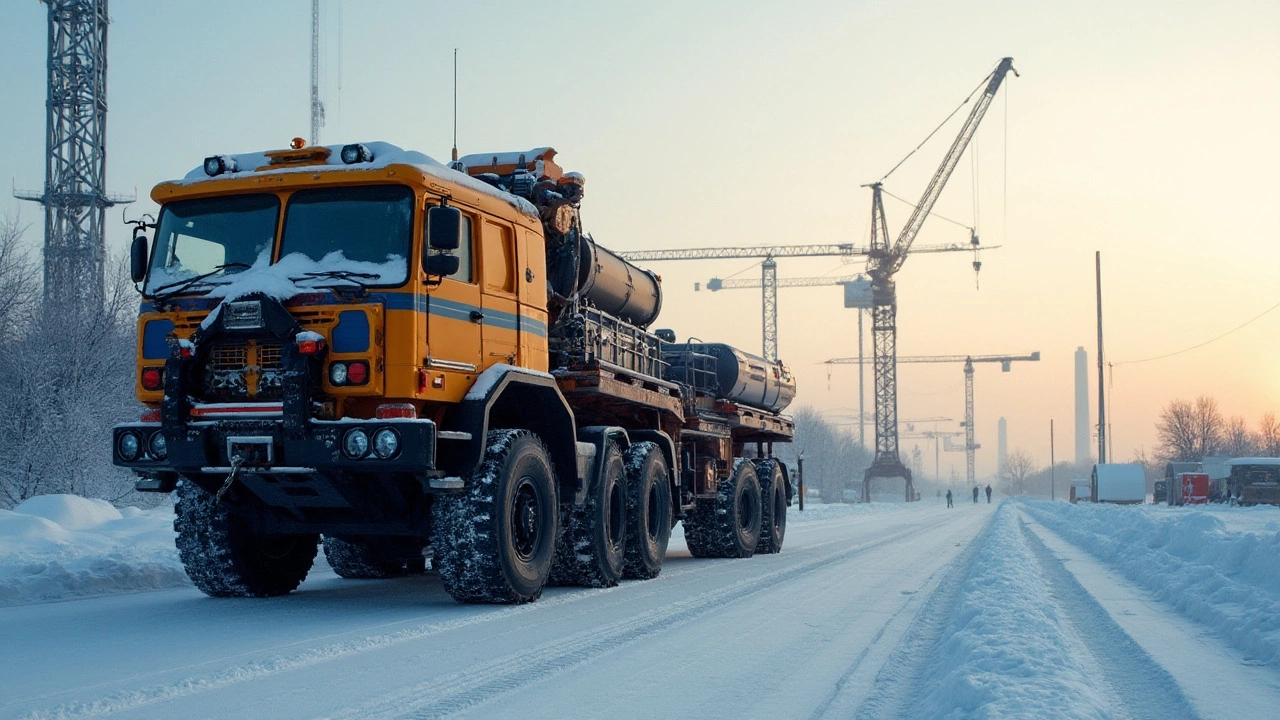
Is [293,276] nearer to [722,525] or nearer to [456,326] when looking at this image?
[456,326]

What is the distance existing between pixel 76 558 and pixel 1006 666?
9.43 m

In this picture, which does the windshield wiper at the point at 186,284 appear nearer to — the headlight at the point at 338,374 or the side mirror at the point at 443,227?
the headlight at the point at 338,374

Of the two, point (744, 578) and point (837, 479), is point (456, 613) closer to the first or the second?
point (744, 578)

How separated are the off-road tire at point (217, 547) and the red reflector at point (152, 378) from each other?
3.81ft

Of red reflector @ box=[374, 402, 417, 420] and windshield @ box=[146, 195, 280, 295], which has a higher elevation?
windshield @ box=[146, 195, 280, 295]

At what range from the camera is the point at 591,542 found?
36.9ft

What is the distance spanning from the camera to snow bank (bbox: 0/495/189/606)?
10.4 metres

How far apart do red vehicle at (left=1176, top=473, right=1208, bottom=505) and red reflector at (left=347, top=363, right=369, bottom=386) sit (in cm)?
6168

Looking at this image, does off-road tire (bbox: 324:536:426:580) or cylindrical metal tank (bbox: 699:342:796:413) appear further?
cylindrical metal tank (bbox: 699:342:796:413)

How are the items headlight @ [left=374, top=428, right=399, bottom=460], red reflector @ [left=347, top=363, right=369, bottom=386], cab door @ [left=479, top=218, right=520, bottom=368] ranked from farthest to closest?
cab door @ [left=479, top=218, right=520, bottom=368] < red reflector @ [left=347, top=363, right=369, bottom=386] < headlight @ [left=374, top=428, right=399, bottom=460]

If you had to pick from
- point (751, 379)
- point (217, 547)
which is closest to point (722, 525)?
point (751, 379)

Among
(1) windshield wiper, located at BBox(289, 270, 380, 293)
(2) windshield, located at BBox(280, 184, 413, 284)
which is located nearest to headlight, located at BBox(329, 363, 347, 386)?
(1) windshield wiper, located at BBox(289, 270, 380, 293)

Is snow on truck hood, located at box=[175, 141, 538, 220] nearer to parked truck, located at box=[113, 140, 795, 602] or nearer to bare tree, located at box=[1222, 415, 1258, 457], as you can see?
parked truck, located at box=[113, 140, 795, 602]

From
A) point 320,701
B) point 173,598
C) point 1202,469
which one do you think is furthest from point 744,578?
point 1202,469
